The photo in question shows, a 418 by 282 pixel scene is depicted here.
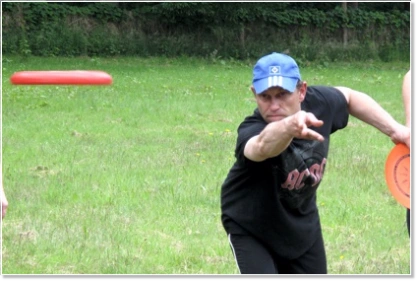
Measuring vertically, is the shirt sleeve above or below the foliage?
above

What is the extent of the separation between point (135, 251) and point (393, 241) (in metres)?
1.97

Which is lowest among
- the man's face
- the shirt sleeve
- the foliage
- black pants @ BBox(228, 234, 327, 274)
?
the foliage

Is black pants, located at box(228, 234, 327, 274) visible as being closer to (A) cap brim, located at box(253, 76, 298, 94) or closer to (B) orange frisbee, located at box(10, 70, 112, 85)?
(A) cap brim, located at box(253, 76, 298, 94)

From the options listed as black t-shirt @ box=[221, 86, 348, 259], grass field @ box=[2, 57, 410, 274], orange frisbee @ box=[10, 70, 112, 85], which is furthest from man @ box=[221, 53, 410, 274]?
grass field @ box=[2, 57, 410, 274]

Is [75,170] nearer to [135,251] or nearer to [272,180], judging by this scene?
[135,251]

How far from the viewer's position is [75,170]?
29.7 ft

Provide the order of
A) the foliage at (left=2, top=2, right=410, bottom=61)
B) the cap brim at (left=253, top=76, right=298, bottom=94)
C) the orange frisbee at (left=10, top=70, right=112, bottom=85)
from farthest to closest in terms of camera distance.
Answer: the foliage at (left=2, top=2, right=410, bottom=61)
the cap brim at (left=253, top=76, right=298, bottom=94)
the orange frisbee at (left=10, top=70, right=112, bottom=85)

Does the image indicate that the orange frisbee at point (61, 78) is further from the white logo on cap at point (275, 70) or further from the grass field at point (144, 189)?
the grass field at point (144, 189)

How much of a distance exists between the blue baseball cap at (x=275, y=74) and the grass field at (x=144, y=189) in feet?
7.78

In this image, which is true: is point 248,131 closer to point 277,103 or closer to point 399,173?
point 277,103

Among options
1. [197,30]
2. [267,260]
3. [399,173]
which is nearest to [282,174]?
[267,260]

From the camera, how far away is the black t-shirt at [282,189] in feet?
13.0

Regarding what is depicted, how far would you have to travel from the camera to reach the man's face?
383 cm

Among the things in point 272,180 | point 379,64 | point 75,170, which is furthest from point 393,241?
point 379,64
